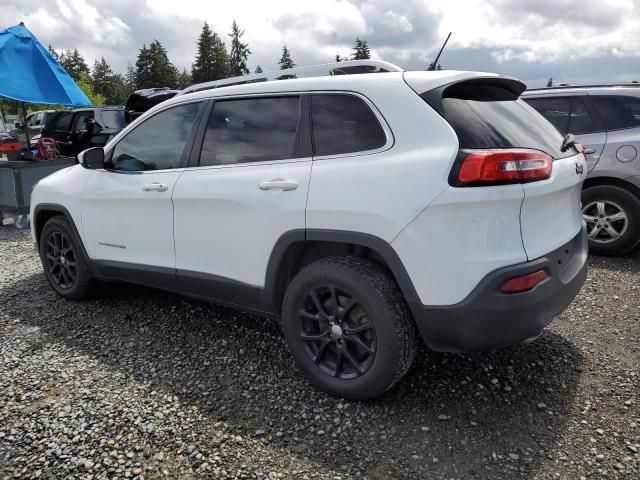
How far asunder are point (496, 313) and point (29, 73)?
7451 mm

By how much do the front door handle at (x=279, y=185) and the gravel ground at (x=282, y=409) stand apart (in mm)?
1163

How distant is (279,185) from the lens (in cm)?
277

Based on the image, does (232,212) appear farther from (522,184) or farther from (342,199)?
(522,184)

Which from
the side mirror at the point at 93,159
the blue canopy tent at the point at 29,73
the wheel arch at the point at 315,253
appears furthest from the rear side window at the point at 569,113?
the blue canopy tent at the point at 29,73

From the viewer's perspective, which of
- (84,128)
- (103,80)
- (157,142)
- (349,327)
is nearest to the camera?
(349,327)

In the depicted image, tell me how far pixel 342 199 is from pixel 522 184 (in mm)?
852

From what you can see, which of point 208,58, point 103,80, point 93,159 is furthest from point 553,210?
point 103,80

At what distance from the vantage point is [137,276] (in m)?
3.77

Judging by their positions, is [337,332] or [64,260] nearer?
[337,332]

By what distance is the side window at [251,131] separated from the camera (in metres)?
2.93

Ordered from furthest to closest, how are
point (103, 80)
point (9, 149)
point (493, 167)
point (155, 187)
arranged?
point (103, 80)
point (9, 149)
point (155, 187)
point (493, 167)

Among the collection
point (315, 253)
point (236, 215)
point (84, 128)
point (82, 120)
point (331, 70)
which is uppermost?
point (331, 70)

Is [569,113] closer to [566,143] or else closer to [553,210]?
[566,143]

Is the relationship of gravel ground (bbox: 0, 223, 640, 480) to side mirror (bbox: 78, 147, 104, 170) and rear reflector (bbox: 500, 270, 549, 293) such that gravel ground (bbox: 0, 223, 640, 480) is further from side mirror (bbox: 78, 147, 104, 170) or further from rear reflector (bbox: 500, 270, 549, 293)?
side mirror (bbox: 78, 147, 104, 170)
